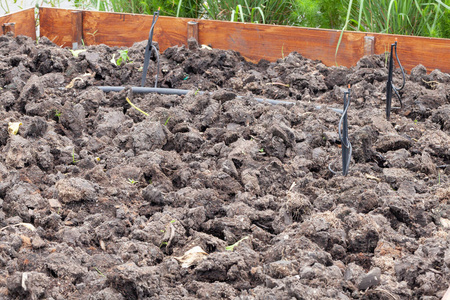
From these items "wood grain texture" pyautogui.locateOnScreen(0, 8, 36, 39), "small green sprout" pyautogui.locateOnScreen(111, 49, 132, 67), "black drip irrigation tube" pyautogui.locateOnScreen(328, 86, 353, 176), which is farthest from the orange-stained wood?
"black drip irrigation tube" pyautogui.locateOnScreen(328, 86, 353, 176)

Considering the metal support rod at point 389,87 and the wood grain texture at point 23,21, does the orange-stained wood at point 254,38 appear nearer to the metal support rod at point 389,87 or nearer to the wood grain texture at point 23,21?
the wood grain texture at point 23,21

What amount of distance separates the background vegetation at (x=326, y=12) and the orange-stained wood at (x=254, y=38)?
0.15 meters

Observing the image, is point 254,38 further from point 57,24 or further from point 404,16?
point 57,24

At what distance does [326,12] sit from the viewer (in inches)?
164

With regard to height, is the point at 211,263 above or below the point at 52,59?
below

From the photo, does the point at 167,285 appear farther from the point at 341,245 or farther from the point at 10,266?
the point at 341,245

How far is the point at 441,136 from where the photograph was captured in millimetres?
2469

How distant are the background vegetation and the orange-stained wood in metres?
0.15

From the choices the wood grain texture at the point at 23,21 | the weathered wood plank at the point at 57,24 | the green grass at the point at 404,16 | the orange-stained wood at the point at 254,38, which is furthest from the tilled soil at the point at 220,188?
the weathered wood plank at the point at 57,24

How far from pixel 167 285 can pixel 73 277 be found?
29cm

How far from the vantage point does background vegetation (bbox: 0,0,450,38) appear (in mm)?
3648

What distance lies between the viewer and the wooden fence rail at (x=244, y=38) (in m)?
3.43

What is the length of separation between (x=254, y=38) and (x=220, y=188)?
2050 mm

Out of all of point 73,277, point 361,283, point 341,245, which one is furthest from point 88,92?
point 361,283
